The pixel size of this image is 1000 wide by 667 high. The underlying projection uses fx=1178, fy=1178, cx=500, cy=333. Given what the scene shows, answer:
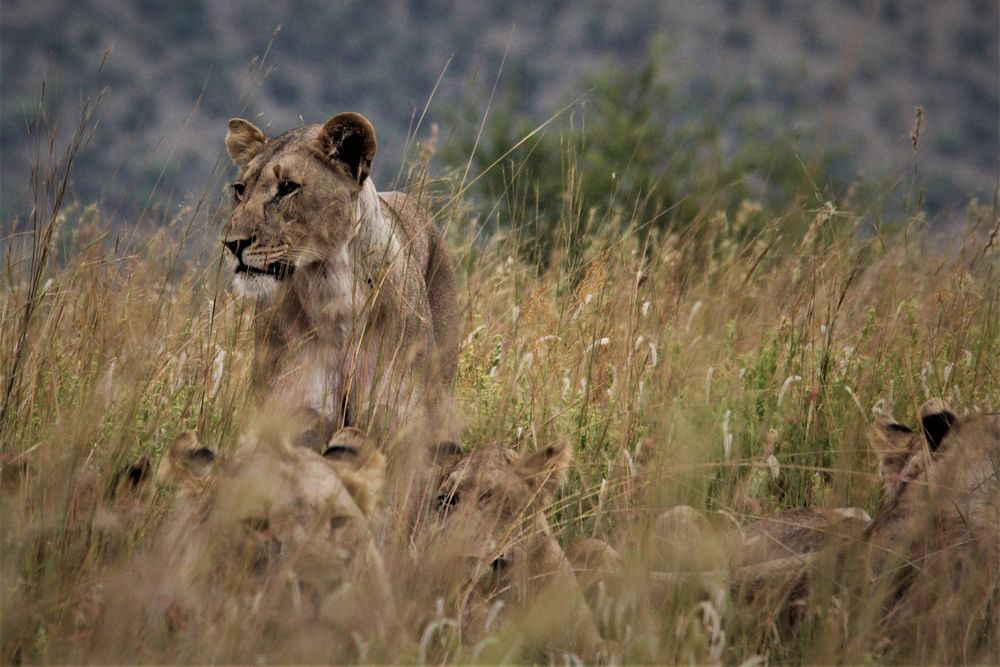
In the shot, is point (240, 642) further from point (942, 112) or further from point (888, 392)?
point (942, 112)

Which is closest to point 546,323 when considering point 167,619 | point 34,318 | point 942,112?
point 34,318

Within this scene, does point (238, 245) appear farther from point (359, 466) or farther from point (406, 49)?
point (406, 49)

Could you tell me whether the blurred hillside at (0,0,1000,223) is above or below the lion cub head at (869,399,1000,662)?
above

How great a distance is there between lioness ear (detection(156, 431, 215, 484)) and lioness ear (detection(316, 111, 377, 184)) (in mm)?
1834

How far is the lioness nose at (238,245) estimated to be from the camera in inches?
180

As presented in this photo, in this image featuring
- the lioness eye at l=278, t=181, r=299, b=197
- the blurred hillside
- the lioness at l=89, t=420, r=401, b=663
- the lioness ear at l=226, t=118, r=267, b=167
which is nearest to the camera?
the lioness at l=89, t=420, r=401, b=663

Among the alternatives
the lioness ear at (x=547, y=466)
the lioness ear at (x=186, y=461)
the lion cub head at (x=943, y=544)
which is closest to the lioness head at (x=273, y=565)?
the lioness ear at (x=186, y=461)

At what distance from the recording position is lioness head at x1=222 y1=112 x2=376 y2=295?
15.1ft

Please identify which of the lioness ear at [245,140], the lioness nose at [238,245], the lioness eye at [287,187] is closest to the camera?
the lioness nose at [238,245]

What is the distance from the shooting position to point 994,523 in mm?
3324

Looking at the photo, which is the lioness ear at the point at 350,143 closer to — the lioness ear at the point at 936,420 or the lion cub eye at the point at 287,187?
the lion cub eye at the point at 287,187

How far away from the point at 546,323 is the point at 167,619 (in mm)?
3166

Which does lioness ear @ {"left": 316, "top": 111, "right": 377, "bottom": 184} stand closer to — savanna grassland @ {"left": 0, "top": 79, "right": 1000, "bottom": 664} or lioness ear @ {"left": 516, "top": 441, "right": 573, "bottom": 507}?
savanna grassland @ {"left": 0, "top": 79, "right": 1000, "bottom": 664}

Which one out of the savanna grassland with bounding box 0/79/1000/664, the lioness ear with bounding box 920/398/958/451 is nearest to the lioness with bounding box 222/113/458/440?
the savanna grassland with bounding box 0/79/1000/664
